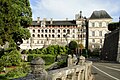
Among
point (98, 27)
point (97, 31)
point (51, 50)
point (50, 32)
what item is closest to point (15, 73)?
point (51, 50)

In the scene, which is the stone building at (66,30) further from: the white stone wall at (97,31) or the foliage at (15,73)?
the foliage at (15,73)

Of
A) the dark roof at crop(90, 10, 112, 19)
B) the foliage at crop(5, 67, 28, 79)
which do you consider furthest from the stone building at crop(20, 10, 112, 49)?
the foliage at crop(5, 67, 28, 79)

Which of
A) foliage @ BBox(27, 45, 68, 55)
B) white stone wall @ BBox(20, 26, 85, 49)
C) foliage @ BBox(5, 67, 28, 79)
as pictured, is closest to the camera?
foliage @ BBox(5, 67, 28, 79)

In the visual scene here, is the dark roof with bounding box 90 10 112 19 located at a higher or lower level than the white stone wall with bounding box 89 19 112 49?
higher

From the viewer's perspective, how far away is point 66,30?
12006cm

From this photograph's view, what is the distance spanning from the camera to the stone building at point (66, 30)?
377 ft

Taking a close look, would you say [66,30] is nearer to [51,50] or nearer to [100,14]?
[100,14]

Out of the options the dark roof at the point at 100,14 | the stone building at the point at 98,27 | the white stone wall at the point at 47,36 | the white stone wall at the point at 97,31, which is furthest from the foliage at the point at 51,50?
the dark roof at the point at 100,14

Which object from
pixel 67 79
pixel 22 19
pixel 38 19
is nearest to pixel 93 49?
pixel 38 19

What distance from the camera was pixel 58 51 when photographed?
7875cm

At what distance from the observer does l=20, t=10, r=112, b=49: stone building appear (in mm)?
114812

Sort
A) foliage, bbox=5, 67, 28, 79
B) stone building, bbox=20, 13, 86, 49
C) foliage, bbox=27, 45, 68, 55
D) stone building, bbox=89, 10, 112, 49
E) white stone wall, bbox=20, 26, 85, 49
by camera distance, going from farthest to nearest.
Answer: white stone wall, bbox=20, 26, 85, 49
stone building, bbox=20, 13, 86, 49
stone building, bbox=89, 10, 112, 49
foliage, bbox=27, 45, 68, 55
foliage, bbox=5, 67, 28, 79

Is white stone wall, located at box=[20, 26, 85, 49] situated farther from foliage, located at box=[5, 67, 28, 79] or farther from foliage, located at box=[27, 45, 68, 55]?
foliage, located at box=[5, 67, 28, 79]

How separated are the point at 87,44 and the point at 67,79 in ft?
359
